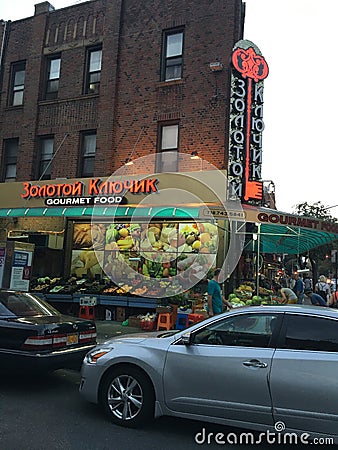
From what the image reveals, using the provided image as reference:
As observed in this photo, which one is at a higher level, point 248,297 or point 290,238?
point 290,238

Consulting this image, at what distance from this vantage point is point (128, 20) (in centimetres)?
1544

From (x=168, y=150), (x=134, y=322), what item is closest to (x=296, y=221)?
(x=168, y=150)

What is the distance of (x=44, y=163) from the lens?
16172 mm

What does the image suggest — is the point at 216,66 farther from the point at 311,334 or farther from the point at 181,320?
the point at 311,334

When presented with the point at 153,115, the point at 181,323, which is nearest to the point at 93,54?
the point at 153,115

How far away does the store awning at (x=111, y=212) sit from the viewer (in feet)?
39.6

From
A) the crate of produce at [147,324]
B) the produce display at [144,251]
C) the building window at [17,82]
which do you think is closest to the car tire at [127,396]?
the crate of produce at [147,324]

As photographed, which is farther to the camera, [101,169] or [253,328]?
[101,169]

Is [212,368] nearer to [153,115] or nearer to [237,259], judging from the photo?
[237,259]

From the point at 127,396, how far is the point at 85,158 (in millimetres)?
11660

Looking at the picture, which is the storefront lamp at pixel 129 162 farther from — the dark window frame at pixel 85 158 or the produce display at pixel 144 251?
the produce display at pixel 144 251

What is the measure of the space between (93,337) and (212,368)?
299 cm
